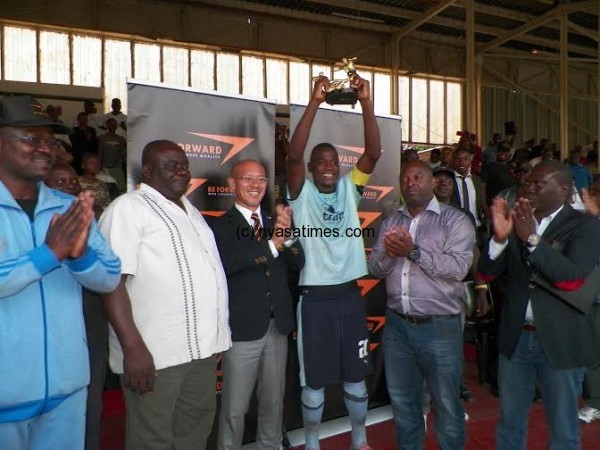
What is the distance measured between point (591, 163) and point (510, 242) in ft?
37.1

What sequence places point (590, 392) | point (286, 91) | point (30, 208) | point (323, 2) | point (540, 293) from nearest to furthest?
point (30, 208), point (540, 293), point (590, 392), point (323, 2), point (286, 91)

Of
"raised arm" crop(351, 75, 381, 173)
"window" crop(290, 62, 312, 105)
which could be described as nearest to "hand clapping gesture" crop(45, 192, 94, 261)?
"raised arm" crop(351, 75, 381, 173)

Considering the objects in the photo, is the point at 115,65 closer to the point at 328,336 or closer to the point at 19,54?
the point at 19,54

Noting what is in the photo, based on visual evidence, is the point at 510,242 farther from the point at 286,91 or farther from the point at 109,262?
the point at 286,91

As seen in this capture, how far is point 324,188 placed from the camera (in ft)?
11.1

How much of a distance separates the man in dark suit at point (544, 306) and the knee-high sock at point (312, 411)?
1.03 metres

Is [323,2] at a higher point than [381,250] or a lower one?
higher

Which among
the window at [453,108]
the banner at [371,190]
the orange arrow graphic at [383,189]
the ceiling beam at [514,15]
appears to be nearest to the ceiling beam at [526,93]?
the window at [453,108]

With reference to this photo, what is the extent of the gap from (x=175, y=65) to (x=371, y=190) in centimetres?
1168

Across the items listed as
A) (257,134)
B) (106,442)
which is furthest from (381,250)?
(106,442)

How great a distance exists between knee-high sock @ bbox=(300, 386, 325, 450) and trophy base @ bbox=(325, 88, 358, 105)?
1.70 m

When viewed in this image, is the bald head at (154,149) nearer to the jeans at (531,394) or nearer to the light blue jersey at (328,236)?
the light blue jersey at (328,236)

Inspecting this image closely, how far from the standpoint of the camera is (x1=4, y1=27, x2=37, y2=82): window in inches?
498

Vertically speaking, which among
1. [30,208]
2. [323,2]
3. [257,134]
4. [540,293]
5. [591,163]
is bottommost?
[540,293]
